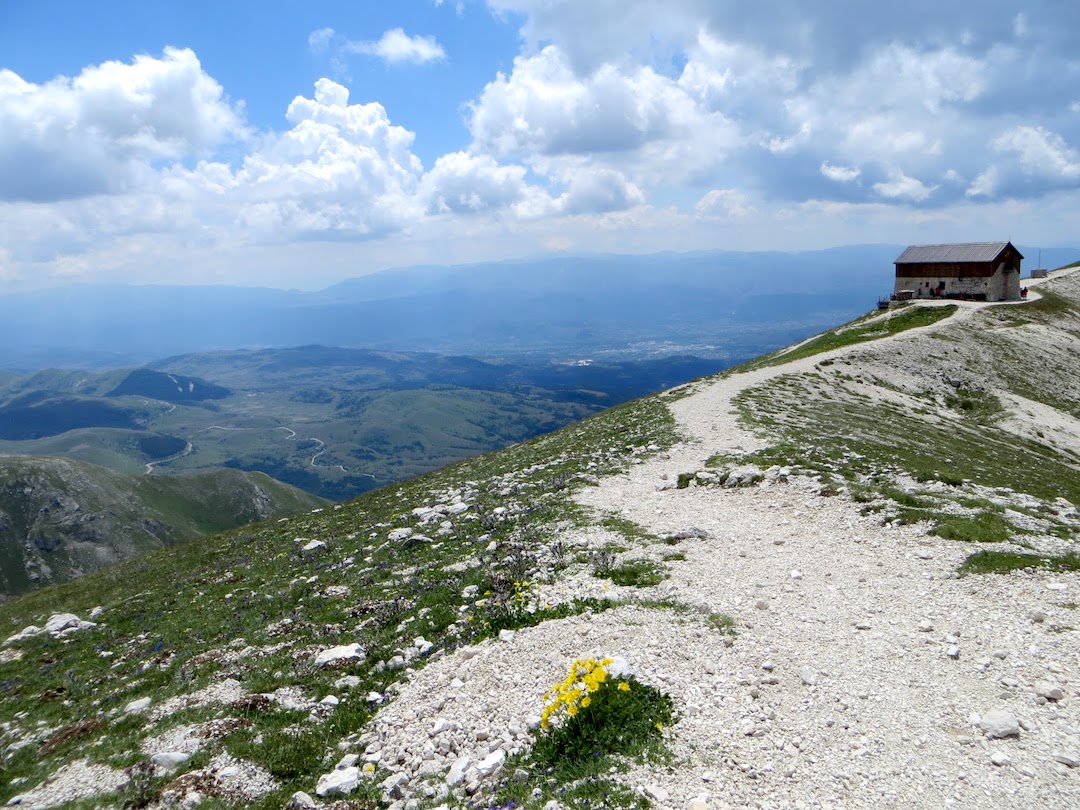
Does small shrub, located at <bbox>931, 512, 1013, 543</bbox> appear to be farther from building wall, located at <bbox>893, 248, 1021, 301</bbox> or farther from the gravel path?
building wall, located at <bbox>893, 248, 1021, 301</bbox>

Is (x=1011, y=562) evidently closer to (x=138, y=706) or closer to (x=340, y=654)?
(x=340, y=654)

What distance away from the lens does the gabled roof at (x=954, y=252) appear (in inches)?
3335

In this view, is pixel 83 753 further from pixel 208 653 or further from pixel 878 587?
pixel 878 587

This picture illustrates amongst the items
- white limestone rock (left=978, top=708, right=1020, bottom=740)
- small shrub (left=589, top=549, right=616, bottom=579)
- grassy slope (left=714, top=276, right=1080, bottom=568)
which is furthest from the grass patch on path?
white limestone rock (left=978, top=708, right=1020, bottom=740)

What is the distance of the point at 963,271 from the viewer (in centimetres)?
8725

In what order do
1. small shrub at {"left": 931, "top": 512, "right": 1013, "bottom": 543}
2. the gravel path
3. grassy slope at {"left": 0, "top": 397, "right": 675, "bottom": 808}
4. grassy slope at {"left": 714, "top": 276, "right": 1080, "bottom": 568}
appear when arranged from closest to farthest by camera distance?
the gravel path < grassy slope at {"left": 0, "top": 397, "right": 675, "bottom": 808} < small shrub at {"left": 931, "top": 512, "right": 1013, "bottom": 543} < grassy slope at {"left": 714, "top": 276, "right": 1080, "bottom": 568}

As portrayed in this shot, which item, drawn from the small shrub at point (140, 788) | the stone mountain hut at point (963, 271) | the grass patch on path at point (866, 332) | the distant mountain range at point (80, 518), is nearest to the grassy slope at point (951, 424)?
the grass patch on path at point (866, 332)

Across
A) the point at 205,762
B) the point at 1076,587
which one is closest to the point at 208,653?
the point at 205,762

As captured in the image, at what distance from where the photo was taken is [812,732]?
9.70m

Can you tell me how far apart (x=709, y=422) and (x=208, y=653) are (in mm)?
28383

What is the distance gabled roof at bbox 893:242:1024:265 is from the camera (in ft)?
278

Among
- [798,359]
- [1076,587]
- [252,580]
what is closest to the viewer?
[1076,587]

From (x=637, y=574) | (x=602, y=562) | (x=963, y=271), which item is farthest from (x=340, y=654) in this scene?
(x=963, y=271)

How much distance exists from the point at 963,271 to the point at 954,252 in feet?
11.1
